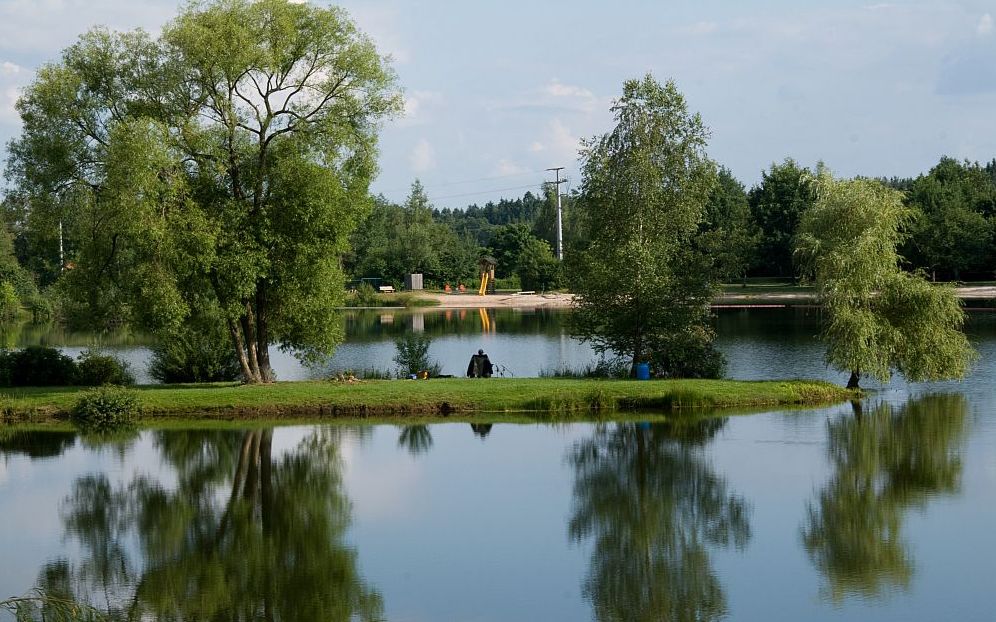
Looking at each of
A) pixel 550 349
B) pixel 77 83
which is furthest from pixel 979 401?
pixel 77 83

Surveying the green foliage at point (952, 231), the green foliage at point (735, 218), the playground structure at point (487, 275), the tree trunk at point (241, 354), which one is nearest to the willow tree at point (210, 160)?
the tree trunk at point (241, 354)

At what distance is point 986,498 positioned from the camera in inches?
770

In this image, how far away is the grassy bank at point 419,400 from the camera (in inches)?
1148

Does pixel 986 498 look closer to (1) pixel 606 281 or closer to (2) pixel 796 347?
(1) pixel 606 281

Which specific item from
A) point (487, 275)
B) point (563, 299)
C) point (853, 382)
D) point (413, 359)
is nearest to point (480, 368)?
point (413, 359)

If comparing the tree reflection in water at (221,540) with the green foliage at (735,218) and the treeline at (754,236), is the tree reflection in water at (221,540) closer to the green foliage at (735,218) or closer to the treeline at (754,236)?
the treeline at (754,236)

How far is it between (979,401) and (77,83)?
26562 millimetres

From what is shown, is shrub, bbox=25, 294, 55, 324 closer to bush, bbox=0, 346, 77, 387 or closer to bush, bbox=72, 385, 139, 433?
bush, bbox=0, 346, 77, 387

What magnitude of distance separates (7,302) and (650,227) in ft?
164

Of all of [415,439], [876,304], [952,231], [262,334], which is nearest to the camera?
[415,439]

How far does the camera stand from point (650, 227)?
33562 millimetres

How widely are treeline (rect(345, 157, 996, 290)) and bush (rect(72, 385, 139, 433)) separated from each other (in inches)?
1602

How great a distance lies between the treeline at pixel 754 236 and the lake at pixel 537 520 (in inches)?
1756

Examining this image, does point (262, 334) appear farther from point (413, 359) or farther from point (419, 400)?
point (419, 400)
